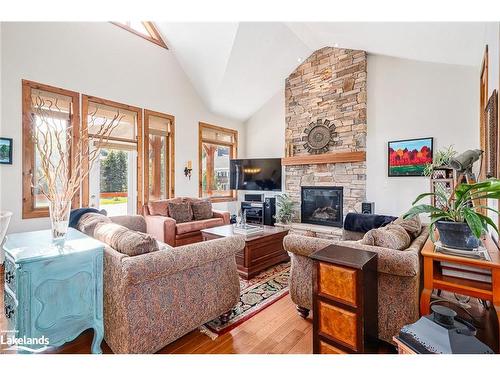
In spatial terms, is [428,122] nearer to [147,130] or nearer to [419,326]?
[419,326]

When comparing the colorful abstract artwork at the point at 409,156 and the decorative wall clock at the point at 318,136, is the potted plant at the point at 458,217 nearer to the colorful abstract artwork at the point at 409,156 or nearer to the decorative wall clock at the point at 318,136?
the colorful abstract artwork at the point at 409,156

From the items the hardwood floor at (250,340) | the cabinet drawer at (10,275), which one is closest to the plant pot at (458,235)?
the hardwood floor at (250,340)

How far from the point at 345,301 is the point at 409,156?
380cm

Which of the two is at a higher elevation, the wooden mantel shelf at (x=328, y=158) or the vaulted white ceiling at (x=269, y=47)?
the vaulted white ceiling at (x=269, y=47)

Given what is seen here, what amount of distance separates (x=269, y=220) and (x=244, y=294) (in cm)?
319

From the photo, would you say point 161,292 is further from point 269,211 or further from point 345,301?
point 269,211

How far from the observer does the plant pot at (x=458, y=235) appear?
151 cm

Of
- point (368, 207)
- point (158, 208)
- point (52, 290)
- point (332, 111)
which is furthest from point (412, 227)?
point (158, 208)

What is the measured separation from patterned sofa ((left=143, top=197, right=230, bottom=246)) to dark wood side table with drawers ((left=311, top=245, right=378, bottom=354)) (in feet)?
10.1

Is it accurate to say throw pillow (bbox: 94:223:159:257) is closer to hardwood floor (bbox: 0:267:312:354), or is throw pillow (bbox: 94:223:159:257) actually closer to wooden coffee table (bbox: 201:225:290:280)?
hardwood floor (bbox: 0:267:312:354)

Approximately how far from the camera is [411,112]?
4332 mm

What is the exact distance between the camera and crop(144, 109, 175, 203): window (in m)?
5.08

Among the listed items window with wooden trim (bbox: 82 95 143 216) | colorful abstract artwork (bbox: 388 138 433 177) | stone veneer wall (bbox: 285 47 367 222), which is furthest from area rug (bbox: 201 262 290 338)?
window with wooden trim (bbox: 82 95 143 216)

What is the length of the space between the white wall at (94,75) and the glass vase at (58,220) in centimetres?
260
